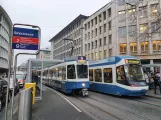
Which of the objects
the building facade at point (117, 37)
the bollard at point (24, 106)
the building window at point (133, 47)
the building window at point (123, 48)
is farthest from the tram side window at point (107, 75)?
the building window at point (123, 48)

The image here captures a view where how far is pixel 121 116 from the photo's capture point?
859 centimetres

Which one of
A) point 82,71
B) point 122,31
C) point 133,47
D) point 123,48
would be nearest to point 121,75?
point 82,71

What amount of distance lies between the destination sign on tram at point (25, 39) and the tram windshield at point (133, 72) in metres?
9.50

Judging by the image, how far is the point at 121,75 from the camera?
47.2 feet

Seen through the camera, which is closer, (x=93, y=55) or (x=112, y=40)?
(x=112, y=40)

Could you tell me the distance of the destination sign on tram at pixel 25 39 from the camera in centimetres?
557

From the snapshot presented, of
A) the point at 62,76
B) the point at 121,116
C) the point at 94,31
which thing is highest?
the point at 94,31

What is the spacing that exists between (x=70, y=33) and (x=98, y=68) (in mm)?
48132

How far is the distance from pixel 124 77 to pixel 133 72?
80cm

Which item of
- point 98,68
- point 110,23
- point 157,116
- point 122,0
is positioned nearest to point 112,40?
point 110,23

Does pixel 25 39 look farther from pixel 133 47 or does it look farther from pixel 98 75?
pixel 133 47

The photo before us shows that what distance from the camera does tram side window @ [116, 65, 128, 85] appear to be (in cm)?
1406

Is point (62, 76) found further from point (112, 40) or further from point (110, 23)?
point (110, 23)

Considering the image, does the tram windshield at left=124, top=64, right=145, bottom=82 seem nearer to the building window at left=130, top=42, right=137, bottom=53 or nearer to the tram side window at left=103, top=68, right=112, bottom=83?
the tram side window at left=103, top=68, right=112, bottom=83
